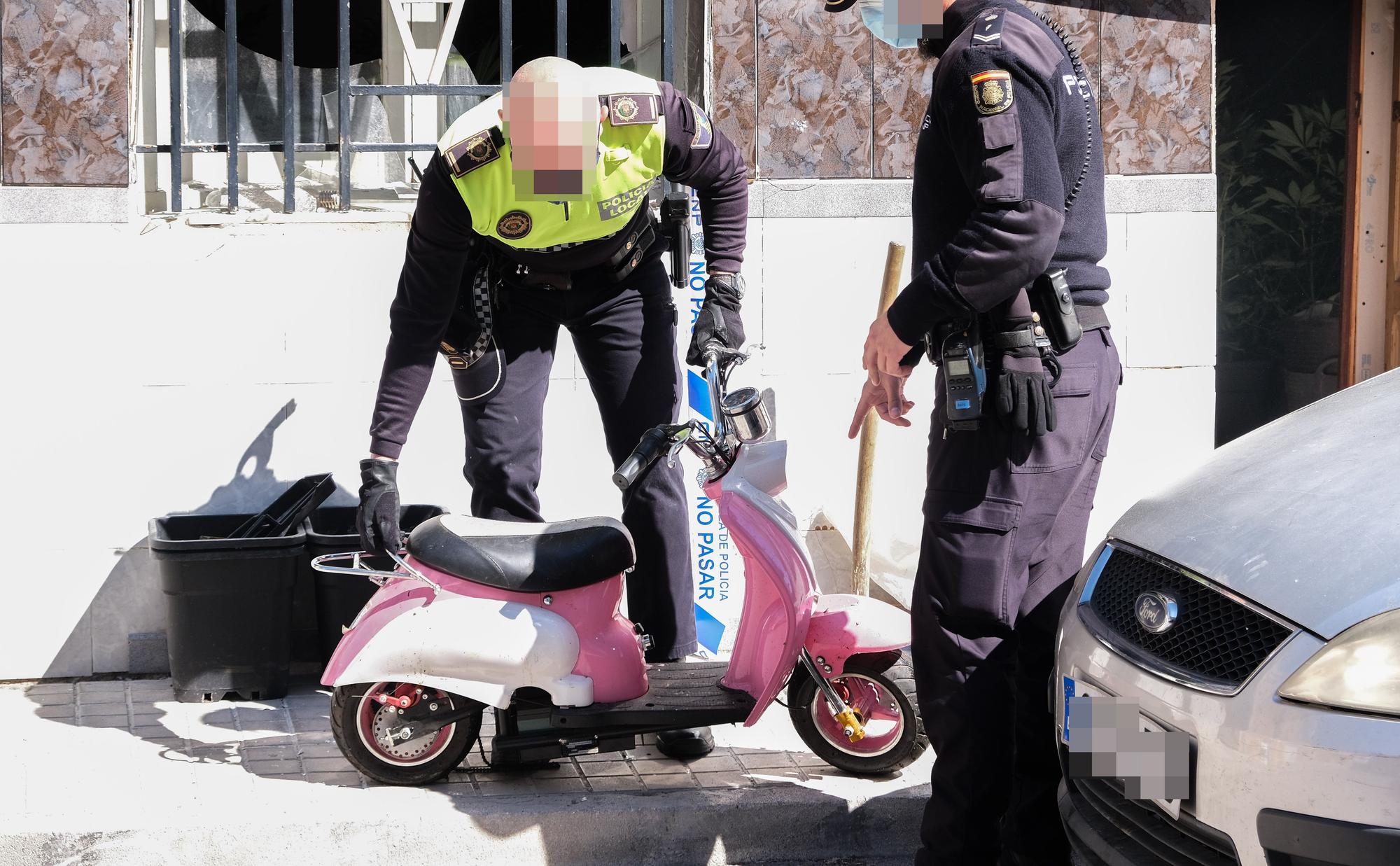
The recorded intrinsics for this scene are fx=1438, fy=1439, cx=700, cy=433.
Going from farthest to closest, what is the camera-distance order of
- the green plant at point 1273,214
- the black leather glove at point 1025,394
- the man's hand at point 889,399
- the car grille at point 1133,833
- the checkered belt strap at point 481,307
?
1. the green plant at point 1273,214
2. the checkered belt strap at point 481,307
3. the man's hand at point 889,399
4. the black leather glove at point 1025,394
5. the car grille at point 1133,833

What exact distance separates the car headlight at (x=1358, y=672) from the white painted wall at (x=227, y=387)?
3186 mm

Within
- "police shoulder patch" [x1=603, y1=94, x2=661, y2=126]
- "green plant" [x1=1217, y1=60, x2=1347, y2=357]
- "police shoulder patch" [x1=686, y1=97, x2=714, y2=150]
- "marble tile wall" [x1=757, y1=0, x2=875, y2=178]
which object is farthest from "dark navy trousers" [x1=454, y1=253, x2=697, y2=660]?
"green plant" [x1=1217, y1=60, x2=1347, y2=357]

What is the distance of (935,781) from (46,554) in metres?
3.32

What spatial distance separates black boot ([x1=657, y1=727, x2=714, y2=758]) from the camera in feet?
13.6

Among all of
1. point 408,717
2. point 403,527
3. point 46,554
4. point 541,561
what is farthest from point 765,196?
point 46,554

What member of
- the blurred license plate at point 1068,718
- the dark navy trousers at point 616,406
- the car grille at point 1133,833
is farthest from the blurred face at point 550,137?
the car grille at point 1133,833

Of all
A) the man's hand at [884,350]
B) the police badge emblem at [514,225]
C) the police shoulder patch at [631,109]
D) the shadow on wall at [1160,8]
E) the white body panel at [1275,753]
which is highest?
the shadow on wall at [1160,8]

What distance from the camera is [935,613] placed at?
3160 millimetres

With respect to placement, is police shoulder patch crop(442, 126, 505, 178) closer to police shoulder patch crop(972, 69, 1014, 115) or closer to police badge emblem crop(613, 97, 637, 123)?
police badge emblem crop(613, 97, 637, 123)

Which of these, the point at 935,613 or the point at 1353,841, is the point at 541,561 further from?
the point at 1353,841

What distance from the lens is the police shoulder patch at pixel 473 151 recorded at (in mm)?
3703

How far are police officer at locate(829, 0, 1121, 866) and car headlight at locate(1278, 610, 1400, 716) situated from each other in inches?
34.7

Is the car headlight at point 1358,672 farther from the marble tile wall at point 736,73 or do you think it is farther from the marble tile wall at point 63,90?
the marble tile wall at point 63,90

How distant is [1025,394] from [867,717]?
4.12 feet
